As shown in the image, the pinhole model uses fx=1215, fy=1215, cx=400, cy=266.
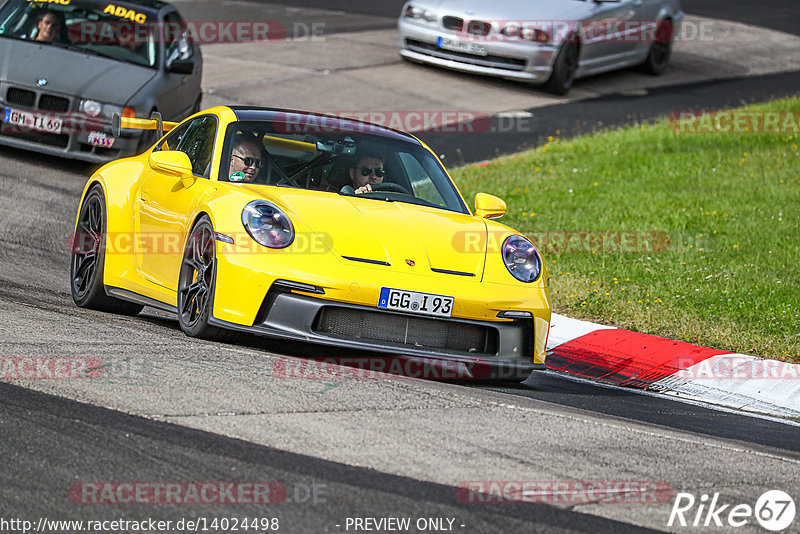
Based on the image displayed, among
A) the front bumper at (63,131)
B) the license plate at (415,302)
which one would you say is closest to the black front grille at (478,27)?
the front bumper at (63,131)

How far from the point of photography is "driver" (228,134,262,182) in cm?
718

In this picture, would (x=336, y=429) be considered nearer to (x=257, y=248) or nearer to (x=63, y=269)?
(x=257, y=248)

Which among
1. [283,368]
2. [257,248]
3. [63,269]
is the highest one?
[257,248]

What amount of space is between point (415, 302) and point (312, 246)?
619mm

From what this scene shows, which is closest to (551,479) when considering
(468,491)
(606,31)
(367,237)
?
(468,491)

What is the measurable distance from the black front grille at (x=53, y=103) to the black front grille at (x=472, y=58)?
737 centimetres

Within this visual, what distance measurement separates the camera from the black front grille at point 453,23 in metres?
17.3

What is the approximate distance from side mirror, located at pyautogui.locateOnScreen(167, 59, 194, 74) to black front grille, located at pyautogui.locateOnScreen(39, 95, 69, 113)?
4.58 feet

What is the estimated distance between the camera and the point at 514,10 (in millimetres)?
17359

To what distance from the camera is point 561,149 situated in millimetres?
14820

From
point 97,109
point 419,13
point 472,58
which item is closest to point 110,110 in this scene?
point 97,109

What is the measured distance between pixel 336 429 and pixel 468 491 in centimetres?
78

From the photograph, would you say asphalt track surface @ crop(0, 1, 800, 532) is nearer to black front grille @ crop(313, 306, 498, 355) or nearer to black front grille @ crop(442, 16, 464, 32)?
black front grille @ crop(313, 306, 498, 355)

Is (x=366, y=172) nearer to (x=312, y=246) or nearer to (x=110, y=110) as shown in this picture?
(x=312, y=246)
